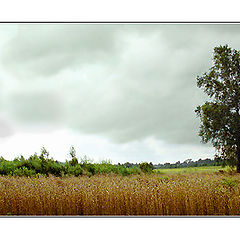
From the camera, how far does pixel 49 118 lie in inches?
240

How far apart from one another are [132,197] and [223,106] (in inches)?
99.0

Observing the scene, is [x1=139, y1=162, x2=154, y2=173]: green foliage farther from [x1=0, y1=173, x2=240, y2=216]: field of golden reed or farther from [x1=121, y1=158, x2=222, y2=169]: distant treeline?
[x1=0, y1=173, x2=240, y2=216]: field of golden reed

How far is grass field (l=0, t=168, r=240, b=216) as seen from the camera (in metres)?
5.09

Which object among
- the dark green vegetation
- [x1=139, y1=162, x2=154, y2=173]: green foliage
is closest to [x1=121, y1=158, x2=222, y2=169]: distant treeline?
[x1=139, y1=162, x2=154, y2=173]: green foliage

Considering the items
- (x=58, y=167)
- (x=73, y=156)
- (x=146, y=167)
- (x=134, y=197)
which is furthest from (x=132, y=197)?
(x=58, y=167)

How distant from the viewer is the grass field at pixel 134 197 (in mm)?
5090

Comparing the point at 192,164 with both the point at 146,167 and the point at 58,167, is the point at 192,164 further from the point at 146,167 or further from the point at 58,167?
the point at 58,167

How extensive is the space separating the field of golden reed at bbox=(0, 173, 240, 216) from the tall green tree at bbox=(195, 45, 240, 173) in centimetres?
58

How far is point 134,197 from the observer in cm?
520

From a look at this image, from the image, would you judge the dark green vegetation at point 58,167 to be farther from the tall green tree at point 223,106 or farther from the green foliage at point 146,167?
the tall green tree at point 223,106

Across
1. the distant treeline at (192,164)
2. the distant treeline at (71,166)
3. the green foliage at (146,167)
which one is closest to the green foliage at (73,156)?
the distant treeline at (71,166)
